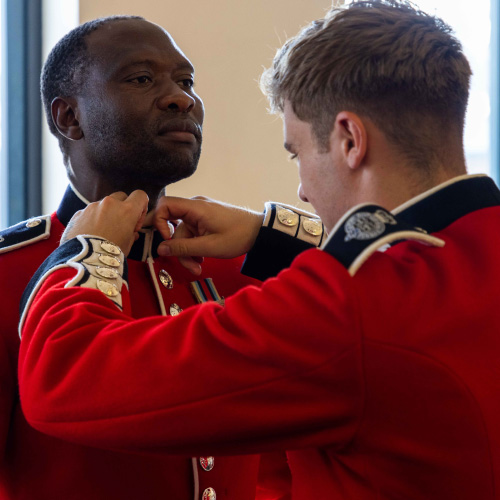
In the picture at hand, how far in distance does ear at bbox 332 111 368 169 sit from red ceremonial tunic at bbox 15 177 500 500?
0.36 ft

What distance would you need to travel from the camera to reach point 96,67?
1.28 metres

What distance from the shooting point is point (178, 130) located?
126cm

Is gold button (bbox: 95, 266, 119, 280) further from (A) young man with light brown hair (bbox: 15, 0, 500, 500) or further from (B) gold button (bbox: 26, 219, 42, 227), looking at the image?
(B) gold button (bbox: 26, 219, 42, 227)

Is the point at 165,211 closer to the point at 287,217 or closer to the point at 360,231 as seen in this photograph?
the point at 287,217

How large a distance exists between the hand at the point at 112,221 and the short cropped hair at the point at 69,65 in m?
0.28

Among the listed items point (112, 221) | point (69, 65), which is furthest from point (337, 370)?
point (69, 65)

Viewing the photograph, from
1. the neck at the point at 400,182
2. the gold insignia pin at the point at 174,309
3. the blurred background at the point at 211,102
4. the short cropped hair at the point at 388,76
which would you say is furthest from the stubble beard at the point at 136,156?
the blurred background at the point at 211,102

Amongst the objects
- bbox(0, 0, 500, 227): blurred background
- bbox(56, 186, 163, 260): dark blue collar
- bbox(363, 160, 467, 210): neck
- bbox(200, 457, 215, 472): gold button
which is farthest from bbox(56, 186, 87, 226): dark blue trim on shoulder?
bbox(0, 0, 500, 227): blurred background

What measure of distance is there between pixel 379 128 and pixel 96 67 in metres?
0.58

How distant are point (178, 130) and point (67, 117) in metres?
0.22

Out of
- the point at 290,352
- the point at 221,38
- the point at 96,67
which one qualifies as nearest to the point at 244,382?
the point at 290,352

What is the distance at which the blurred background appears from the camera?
7.01 ft

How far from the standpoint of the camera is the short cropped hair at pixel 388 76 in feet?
3.04

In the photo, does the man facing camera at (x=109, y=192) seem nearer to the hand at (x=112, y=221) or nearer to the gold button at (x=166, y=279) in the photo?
the gold button at (x=166, y=279)
